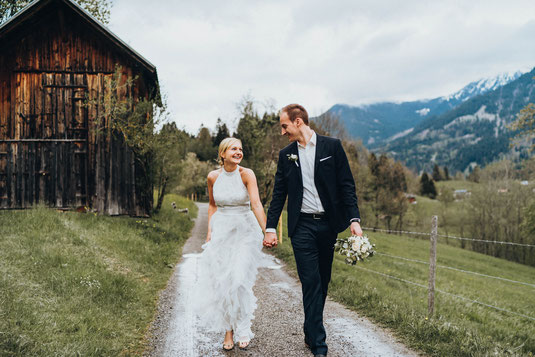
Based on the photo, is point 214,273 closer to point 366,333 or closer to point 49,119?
point 366,333

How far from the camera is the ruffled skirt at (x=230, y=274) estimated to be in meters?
4.26

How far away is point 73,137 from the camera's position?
511 inches

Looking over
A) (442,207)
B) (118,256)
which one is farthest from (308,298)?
(442,207)

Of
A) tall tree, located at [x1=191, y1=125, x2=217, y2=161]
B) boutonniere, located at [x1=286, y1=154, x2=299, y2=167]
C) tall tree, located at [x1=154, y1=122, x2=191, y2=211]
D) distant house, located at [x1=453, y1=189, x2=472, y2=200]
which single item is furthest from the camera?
tall tree, located at [x1=191, y1=125, x2=217, y2=161]

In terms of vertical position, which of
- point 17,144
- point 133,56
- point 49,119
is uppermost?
point 133,56

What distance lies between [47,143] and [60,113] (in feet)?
3.62

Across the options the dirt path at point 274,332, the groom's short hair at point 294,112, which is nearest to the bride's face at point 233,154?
the groom's short hair at point 294,112

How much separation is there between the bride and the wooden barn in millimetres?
9881

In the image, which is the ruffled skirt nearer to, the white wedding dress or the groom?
the white wedding dress

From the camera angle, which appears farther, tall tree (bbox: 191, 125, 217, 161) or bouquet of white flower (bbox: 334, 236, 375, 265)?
tall tree (bbox: 191, 125, 217, 161)

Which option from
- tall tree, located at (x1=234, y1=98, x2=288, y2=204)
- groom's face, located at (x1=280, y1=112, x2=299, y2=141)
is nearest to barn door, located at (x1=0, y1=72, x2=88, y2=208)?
tall tree, located at (x1=234, y1=98, x2=288, y2=204)

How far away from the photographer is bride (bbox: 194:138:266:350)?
14.0 feet

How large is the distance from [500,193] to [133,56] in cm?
4281

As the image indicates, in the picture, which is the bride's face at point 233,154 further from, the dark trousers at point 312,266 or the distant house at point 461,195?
the distant house at point 461,195
